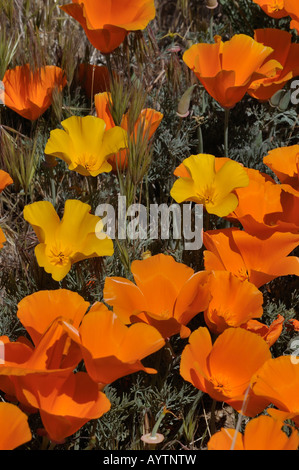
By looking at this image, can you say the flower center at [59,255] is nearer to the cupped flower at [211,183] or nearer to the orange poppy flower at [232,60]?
the cupped flower at [211,183]

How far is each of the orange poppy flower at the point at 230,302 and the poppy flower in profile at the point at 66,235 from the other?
0.20 m

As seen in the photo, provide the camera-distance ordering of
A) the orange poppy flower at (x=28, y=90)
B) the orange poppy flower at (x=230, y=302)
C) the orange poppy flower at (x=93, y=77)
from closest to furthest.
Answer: the orange poppy flower at (x=230, y=302), the orange poppy flower at (x=28, y=90), the orange poppy flower at (x=93, y=77)

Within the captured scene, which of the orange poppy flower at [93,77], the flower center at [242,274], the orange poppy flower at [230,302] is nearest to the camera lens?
the orange poppy flower at [230,302]

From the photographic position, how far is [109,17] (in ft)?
5.28

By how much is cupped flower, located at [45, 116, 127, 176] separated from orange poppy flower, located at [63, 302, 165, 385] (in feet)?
1.38

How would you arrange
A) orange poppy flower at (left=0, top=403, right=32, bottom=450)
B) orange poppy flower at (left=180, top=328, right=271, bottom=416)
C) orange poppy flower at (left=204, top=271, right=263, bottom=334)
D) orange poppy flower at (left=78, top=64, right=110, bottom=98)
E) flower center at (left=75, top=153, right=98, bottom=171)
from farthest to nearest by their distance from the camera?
orange poppy flower at (left=78, top=64, right=110, bottom=98), flower center at (left=75, top=153, right=98, bottom=171), orange poppy flower at (left=204, top=271, right=263, bottom=334), orange poppy flower at (left=180, top=328, right=271, bottom=416), orange poppy flower at (left=0, top=403, right=32, bottom=450)

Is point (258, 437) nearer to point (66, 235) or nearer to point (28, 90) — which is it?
point (66, 235)

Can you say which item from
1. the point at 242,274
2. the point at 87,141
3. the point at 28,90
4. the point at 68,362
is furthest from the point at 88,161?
the point at 68,362

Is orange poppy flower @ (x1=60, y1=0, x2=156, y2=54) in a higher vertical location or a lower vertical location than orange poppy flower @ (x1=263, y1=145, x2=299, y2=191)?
higher

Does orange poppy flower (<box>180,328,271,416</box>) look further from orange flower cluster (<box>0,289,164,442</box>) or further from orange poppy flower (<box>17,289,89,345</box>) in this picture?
orange poppy flower (<box>17,289,89,345</box>)

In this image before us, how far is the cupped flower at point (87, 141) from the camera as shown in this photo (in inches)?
56.2

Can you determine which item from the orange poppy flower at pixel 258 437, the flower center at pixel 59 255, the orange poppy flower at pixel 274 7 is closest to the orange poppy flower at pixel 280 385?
the orange poppy flower at pixel 258 437

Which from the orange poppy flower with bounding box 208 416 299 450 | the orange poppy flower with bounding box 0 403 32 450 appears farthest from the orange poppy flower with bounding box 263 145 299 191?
the orange poppy flower with bounding box 0 403 32 450

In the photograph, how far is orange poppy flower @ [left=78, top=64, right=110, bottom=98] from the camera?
1821 mm
